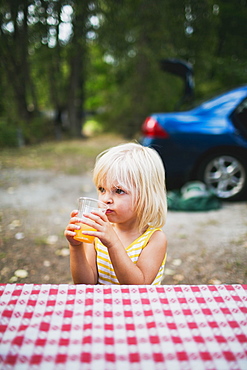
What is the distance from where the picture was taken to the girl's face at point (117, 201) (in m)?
1.31

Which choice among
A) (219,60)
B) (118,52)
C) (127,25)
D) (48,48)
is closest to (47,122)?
(48,48)

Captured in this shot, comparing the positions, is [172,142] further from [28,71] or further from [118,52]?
[28,71]

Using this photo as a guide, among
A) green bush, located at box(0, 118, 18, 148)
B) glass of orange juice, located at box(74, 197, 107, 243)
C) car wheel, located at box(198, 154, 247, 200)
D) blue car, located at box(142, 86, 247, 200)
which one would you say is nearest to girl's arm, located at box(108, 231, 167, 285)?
glass of orange juice, located at box(74, 197, 107, 243)

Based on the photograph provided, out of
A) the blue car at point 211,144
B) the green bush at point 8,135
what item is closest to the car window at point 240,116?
the blue car at point 211,144

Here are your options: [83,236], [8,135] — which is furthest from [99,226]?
[8,135]

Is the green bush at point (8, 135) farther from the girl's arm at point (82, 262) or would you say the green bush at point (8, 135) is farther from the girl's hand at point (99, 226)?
the girl's hand at point (99, 226)

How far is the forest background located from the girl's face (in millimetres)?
9244

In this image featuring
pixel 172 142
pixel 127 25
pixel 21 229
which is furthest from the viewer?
pixel 127 25

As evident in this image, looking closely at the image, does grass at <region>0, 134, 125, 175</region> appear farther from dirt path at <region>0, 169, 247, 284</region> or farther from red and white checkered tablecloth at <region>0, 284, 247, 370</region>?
red and white checkered tablecloth at <region>0, 284, 247, 370</region>

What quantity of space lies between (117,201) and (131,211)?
84 mm

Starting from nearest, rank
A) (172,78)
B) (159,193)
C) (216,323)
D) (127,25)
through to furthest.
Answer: (216,323), (159,193), (127,25), (172,78)

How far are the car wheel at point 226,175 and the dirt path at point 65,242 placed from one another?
0.19 metres

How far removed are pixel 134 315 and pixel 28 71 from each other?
12.8m

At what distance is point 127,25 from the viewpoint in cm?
1149
